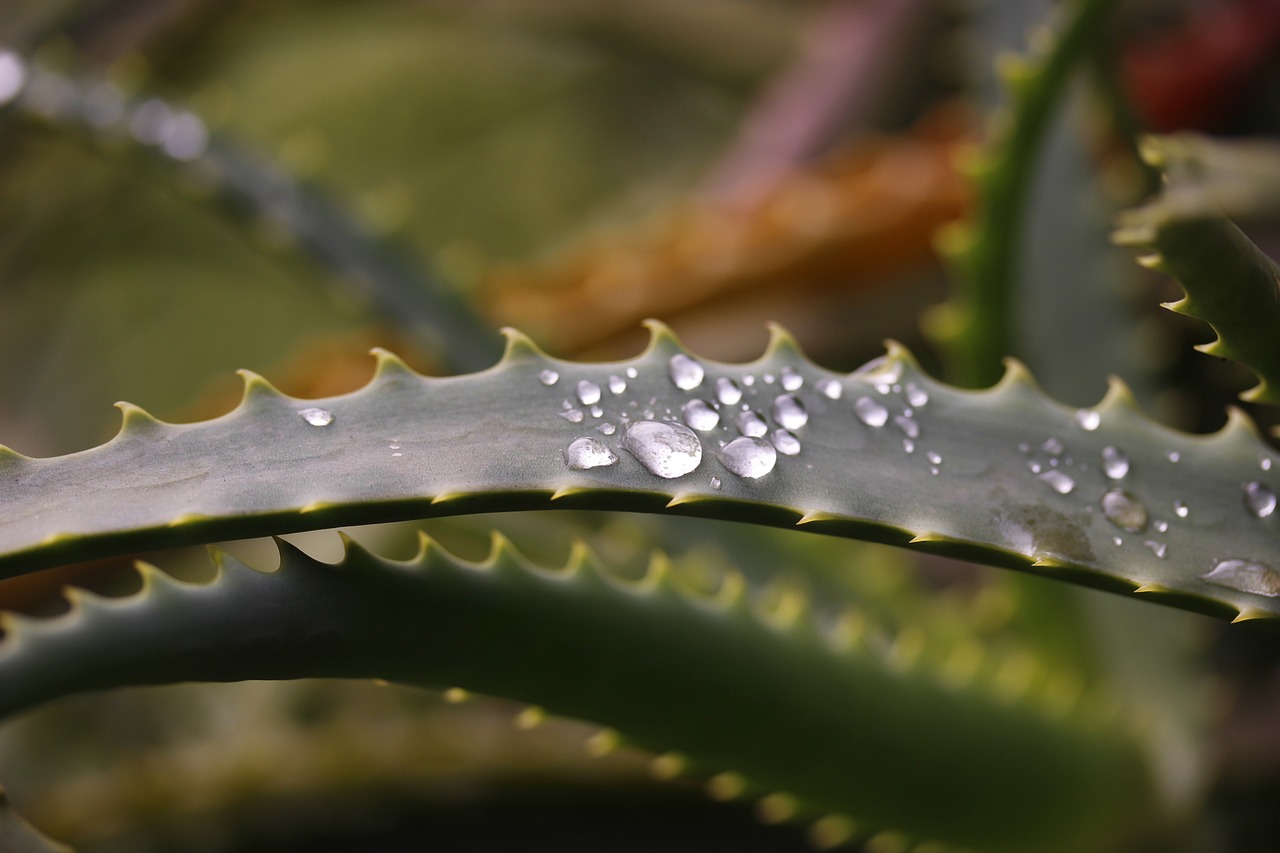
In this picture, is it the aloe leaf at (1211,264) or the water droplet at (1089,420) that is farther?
the water droplet at (1089,420)

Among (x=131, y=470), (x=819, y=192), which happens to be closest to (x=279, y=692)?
(x=819, y=192)

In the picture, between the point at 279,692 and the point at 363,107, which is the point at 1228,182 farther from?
the point at 363,107

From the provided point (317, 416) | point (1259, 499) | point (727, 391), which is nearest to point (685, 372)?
point (727, 391)

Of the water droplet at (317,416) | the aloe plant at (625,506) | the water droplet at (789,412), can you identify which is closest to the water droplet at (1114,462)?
the aloe plant at (625,506)

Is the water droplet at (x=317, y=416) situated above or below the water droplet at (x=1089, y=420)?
below

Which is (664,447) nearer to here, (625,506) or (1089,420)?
(625,506)

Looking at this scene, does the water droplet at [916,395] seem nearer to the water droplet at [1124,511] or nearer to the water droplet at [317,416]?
the water droplet at [1124,511]
